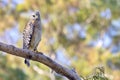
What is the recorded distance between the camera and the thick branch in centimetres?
323

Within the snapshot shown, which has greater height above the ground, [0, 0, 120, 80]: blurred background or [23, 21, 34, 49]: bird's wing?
[0, 0, 120, 80]: blurred background

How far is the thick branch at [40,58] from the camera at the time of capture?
10.6 feet

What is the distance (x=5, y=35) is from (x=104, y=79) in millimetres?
10246

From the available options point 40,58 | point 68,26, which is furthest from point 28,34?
Answer: point 68,26

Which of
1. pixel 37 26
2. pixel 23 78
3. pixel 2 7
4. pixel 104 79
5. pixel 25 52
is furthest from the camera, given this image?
pixel 2 7

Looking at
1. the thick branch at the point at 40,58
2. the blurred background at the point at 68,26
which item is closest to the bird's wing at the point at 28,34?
the thick branch at the point at 40,58

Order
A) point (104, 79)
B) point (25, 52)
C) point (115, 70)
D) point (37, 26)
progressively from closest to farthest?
point (25, 52) → point (104, 79) → point (37, 26) → point (115, 70)

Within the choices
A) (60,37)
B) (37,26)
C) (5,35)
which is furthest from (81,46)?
(37,26)

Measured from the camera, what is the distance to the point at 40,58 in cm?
336

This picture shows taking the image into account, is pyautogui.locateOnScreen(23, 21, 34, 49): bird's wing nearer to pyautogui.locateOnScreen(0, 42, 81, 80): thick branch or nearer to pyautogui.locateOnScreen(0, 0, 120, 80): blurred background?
pyautogui.locateOnScreen(0, 42, 81, 80): thick branch

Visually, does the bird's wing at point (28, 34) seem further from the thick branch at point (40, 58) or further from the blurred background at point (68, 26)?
the blurred background at point (68, 26)

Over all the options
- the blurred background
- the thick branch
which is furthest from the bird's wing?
the blurred background

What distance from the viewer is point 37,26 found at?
13.1 ft

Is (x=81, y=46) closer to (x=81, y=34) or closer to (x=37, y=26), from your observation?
(x=81, y=34)
